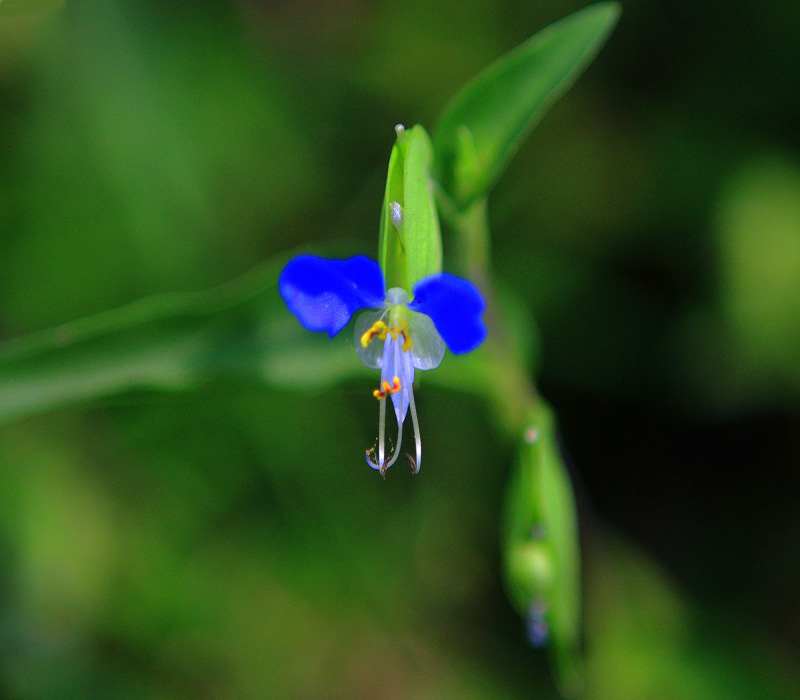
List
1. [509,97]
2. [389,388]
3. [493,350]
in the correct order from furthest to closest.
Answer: [493,350] < [509,97] < [389,388]

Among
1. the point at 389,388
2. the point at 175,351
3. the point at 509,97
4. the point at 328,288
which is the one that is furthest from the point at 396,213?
the point at 175,351

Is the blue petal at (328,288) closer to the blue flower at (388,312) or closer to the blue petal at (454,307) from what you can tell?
the blue flower at (388,312)

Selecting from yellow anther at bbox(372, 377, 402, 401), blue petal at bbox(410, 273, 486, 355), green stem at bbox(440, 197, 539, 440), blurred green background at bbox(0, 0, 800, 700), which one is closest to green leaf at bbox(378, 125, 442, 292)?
blue petal at bbox(410, 273, 486, 355)

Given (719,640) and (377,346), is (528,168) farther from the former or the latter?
(719,640)

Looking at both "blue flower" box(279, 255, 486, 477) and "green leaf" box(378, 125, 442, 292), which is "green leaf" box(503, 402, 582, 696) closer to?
"blue flower" box(279, 255, 486, 477)

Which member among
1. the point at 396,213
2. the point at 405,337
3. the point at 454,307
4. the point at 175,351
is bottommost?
the point at 454,307

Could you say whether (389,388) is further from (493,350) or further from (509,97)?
(509,97)

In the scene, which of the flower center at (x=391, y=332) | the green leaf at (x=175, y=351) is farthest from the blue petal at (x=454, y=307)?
the green leaf at (x=175, y=351)

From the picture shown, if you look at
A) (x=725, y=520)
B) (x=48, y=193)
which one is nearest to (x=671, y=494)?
(x=725, y=520)
